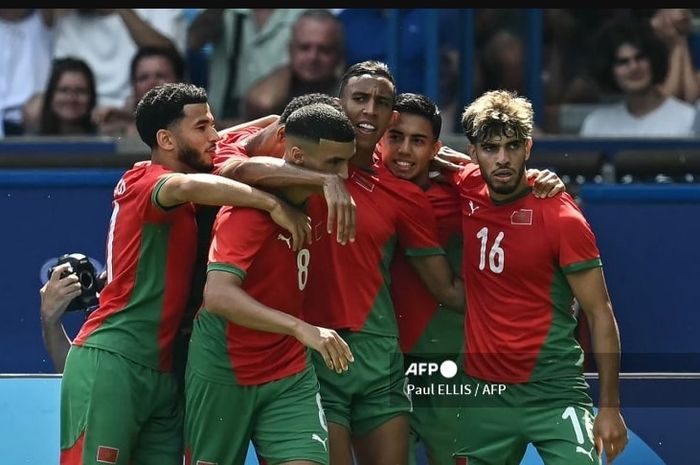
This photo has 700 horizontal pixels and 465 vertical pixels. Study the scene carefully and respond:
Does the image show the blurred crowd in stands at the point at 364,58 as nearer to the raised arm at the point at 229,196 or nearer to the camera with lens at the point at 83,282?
the camera with lens at the point at 83,282

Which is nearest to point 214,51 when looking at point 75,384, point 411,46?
point 411,46

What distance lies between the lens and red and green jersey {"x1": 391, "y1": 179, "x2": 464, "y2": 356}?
19.2 feet

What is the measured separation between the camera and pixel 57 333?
235 inches

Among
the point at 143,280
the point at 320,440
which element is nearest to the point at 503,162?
the point at 320,440

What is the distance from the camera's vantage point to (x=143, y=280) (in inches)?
210

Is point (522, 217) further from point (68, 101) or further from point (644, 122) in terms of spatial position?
point (68, 101)

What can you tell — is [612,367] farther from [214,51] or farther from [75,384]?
[214,51]

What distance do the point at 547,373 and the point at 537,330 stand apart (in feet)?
0.54

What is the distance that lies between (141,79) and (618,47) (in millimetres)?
2750

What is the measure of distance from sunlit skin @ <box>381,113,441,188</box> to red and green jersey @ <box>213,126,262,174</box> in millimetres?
565

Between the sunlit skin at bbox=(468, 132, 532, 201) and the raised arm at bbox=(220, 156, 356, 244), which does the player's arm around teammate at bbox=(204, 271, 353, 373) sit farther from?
the sunlit skin at bbox=(468, 132, 532, 201)

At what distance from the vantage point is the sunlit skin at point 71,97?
853 cm

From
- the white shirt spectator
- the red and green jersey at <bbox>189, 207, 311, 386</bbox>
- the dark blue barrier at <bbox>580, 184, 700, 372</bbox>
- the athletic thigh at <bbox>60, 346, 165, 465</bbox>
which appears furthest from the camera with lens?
the white shirt spectator

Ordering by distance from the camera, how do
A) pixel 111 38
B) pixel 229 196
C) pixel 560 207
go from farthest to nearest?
pixel 111 38
pixel 560 207
pixel 229 196
